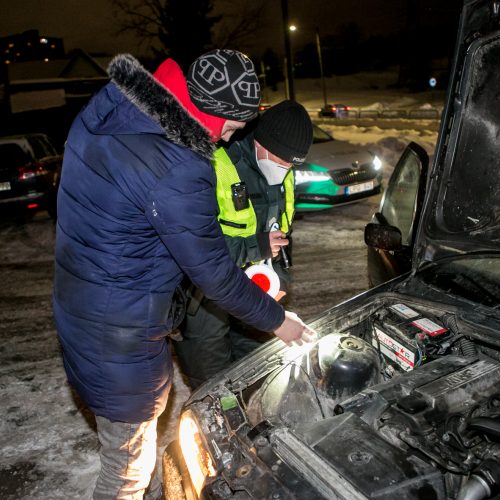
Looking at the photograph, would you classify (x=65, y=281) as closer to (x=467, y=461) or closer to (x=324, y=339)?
(x=324, y=339)

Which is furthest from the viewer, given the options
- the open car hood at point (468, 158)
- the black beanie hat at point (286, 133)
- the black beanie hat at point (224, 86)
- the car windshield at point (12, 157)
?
the car windshield at point (12, 157)

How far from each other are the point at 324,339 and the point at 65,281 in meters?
1.14

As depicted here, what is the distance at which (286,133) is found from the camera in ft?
8.88

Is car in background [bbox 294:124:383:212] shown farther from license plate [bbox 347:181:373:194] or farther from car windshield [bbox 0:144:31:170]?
car windshield [bbox 0:144:31:170]

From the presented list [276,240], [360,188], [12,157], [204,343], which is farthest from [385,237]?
[12,157]

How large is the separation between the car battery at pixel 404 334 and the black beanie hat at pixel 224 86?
3.84ft

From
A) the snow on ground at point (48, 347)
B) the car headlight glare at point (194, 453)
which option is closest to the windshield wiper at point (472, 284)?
the car headlight glare at point (194, 453)

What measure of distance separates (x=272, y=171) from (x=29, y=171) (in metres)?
7.30

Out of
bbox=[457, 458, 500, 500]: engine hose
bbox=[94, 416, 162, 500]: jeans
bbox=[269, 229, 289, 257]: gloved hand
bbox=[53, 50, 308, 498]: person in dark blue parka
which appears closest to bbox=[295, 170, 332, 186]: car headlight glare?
bbox=[269, 229, 289, 257]: gloved hand

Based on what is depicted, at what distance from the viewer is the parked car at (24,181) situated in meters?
8.70

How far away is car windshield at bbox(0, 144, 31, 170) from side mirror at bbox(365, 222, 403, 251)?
780 centimetres

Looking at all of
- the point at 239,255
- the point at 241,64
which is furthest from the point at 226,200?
the point at 241,64

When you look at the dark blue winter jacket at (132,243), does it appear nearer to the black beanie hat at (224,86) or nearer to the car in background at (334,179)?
the black beanie hat at (224,86)

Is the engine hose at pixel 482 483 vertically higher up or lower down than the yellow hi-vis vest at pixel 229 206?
lower down
